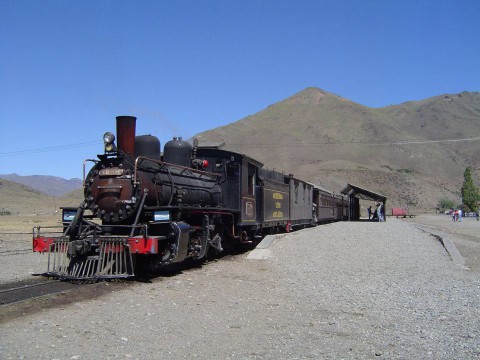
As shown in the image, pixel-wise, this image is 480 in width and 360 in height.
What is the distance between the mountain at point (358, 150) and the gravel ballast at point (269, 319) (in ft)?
258

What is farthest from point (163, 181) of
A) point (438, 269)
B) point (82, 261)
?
point (438, 269)

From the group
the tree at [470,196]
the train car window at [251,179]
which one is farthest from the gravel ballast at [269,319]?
the tree at [470,196]

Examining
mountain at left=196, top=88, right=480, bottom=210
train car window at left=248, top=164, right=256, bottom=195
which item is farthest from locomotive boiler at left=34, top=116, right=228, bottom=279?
mountain at left=196, top=88, right=480, bottom=210

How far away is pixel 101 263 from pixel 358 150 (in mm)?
139447

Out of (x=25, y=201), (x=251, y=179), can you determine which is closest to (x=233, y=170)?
(x=251, y=179)

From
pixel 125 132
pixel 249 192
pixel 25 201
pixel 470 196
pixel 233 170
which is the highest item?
pixel 470 196

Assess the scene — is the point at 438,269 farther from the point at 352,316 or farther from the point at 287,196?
the point at 287,196

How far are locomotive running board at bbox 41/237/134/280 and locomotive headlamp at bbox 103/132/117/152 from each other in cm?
208

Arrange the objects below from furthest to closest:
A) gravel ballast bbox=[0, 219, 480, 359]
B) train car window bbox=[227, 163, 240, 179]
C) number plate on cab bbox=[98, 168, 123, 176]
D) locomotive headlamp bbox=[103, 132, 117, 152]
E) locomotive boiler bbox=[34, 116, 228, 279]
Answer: train car window bbox=[227, 163, 240, 179] → locomotive headlamp bbox=[103, 132, 117, 152] → number plate on cab bbox=[98, 168, 123, 176] → locomotive boiler bbox=[34, 116, 228, 279] → gravel ballast bbox=[0, 219, 480, 359]

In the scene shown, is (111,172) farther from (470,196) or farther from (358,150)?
(358,150)

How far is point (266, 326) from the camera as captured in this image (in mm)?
6469

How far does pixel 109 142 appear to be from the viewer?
10273mm

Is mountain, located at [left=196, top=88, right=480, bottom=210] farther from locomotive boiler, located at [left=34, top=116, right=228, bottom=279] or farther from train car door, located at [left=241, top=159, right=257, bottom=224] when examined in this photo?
locomotive boiler, located at [left=34, top=116, right=228, bottom=279]

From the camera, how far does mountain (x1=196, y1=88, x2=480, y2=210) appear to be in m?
104
